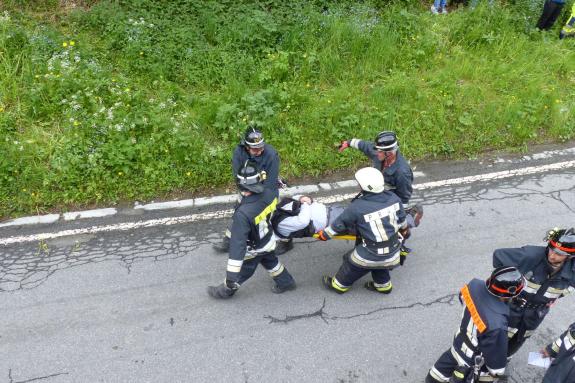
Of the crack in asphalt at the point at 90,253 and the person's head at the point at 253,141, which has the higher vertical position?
the person's head at the point at 253,141

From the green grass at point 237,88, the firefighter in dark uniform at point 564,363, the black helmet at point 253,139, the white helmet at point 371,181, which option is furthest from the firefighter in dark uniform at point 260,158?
the firefighter in dark uniform at point 564,363

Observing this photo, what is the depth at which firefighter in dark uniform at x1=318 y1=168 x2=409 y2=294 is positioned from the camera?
461 centimetres

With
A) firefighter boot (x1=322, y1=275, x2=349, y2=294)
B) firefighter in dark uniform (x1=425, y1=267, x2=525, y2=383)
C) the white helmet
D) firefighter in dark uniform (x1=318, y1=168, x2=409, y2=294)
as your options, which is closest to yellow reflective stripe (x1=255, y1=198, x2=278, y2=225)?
firefighter in dark uniform (x1=318, y1=168, x2=409, y2=294)

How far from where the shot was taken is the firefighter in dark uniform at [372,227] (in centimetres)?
461

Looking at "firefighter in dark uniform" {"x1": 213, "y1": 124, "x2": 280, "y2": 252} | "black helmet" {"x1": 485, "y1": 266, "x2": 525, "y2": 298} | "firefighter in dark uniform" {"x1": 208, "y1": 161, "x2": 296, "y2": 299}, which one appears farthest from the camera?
"firefighter in dark uniform" {"x1": 213, "y1": 124, "x2": 280, "y2": 252}

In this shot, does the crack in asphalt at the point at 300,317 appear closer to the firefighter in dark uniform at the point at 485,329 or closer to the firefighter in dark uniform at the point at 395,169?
the firefighter in dark uniform at the point at 395,169

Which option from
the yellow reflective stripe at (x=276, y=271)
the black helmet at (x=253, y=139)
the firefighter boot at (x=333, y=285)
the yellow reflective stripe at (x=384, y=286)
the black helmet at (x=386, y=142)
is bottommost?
the firefighter boot at (x=333, y=285)

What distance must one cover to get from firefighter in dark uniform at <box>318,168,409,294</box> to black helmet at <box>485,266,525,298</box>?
130 centimetres

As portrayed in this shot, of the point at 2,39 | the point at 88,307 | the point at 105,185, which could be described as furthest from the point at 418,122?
the point at 2,39

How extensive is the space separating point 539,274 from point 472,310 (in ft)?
2.64

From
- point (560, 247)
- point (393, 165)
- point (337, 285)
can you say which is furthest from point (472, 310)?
point (393, 165)

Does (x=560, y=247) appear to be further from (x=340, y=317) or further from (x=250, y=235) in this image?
(x=250, y=235)

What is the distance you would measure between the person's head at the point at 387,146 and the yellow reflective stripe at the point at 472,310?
193cm

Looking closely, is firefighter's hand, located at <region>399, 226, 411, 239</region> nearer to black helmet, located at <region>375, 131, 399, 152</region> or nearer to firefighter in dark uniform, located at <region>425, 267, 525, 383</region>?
black helmet, located at <region>375, 131, 399, 152</region>
